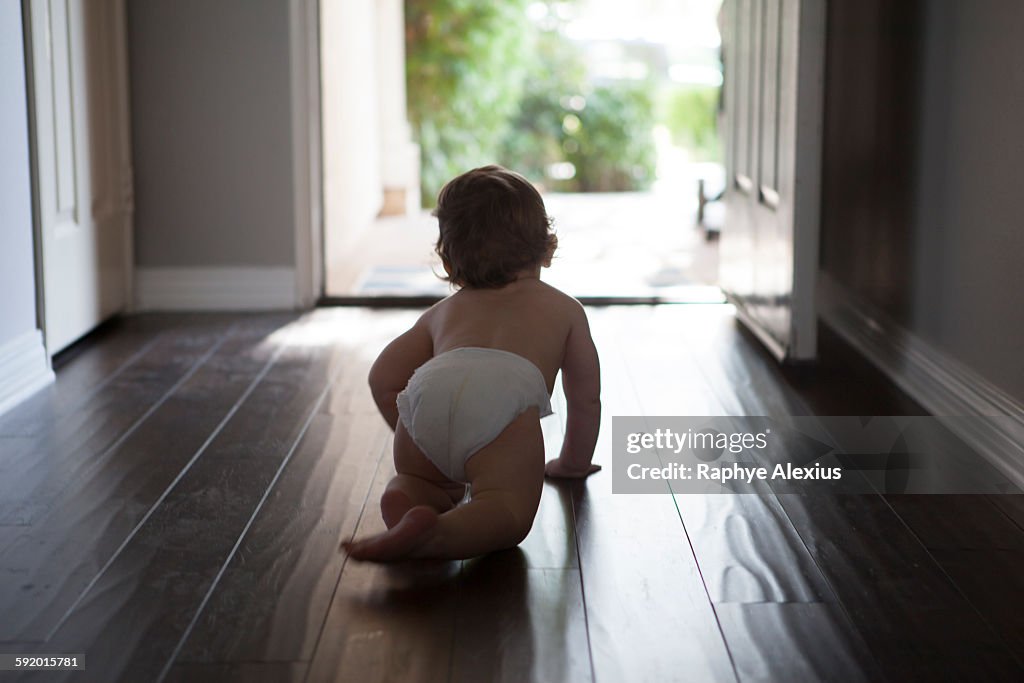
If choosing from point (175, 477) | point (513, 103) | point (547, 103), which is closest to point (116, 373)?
point (175, 477)

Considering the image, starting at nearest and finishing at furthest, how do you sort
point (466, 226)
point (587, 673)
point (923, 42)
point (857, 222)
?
point (587, 673)
point (466, 226)
point (923, 42)
point (857, 222)

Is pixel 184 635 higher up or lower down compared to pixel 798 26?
lower down

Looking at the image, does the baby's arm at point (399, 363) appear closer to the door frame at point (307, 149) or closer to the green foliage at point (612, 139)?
the door frame at point (307, 149)

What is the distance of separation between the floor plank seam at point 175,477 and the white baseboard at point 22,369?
0.34 metres

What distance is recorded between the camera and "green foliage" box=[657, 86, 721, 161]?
11078 mm

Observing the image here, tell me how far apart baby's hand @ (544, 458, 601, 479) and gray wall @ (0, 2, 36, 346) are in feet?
4.80

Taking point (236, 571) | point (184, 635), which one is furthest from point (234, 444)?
point (184, 635)

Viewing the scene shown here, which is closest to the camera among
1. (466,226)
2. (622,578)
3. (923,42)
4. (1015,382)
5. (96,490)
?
(622,578)

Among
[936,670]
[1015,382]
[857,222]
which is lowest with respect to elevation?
[936,670]

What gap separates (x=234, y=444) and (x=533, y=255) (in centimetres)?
86

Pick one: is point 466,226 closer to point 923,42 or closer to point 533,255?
point 533,255

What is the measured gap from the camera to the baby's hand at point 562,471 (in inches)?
93.1

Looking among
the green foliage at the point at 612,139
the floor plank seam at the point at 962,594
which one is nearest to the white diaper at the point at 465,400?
the floor plank seam at the point at 962,594

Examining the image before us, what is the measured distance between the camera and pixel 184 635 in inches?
66.0
